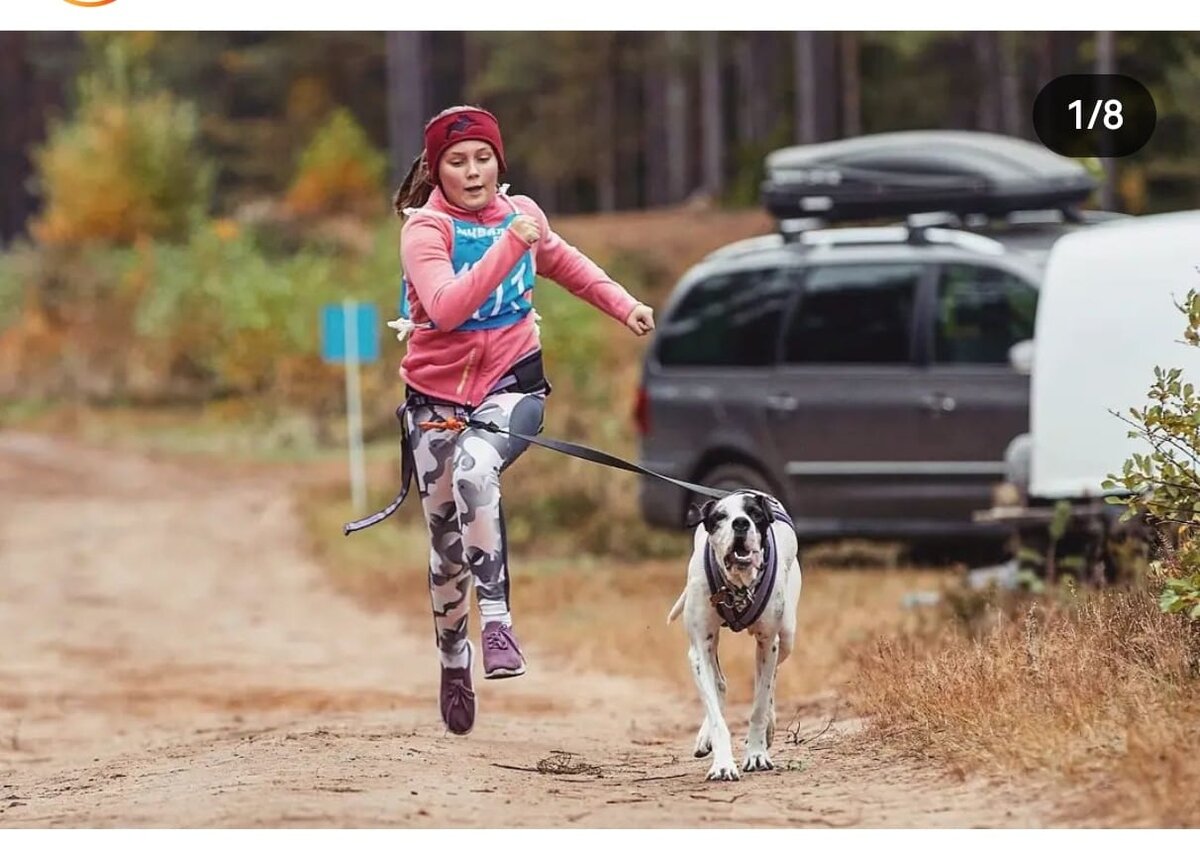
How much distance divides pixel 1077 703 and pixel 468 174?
2.49 meters

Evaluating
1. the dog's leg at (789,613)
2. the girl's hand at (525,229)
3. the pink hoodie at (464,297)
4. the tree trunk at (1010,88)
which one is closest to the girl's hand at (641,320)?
the pink hoodie at (464,297)

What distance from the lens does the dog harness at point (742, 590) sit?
662 cm

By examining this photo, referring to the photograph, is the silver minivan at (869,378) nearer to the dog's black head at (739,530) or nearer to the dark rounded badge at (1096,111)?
the dark rounded badge at (1096,111)

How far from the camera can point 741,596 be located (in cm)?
664

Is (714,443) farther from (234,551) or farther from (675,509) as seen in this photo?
(234,551)

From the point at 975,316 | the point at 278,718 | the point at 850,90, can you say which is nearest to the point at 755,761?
the point at 278,718

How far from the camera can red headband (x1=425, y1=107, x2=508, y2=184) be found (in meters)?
6.80

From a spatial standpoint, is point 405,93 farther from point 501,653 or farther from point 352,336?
point 501,653

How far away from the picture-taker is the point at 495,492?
6855mm

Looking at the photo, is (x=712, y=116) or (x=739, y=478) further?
(x=712, y=116)

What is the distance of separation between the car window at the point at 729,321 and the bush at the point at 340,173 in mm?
18255

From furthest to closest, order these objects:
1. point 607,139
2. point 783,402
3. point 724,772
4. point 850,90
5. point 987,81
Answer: point 607,139 < point 850,90 < point 987,81 < point 783,402 < point 724,772

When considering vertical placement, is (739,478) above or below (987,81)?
below

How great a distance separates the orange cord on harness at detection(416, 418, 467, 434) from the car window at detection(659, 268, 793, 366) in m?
6.51
